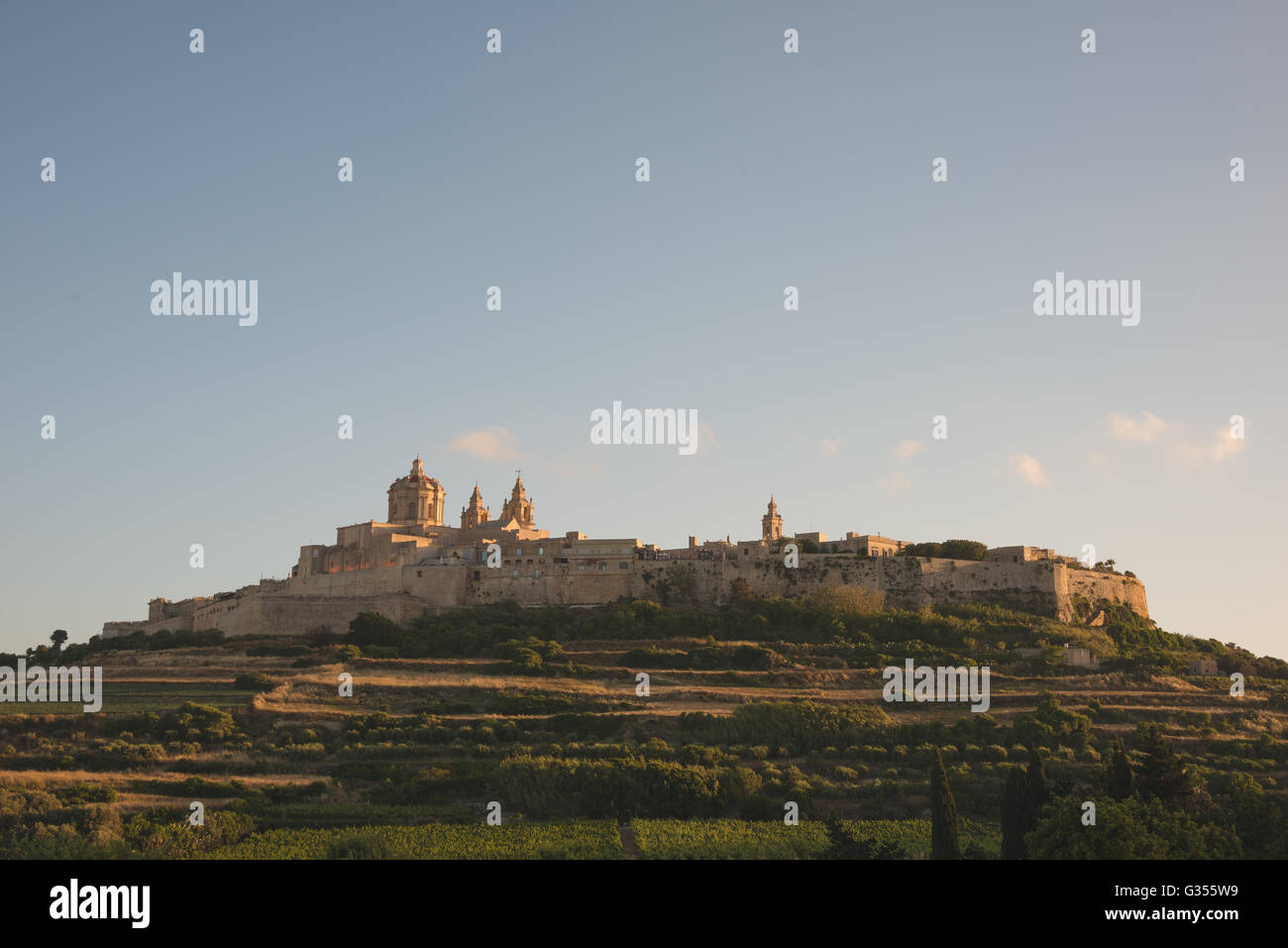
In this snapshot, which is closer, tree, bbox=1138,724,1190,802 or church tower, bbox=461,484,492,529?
tree, bbox=1138,724,1190,802

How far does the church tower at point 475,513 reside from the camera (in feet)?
252

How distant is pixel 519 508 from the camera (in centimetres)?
7669

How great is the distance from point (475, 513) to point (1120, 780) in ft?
168

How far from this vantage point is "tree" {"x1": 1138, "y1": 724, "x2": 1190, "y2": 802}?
3136 centimetres

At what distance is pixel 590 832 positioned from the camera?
3098 centimetres

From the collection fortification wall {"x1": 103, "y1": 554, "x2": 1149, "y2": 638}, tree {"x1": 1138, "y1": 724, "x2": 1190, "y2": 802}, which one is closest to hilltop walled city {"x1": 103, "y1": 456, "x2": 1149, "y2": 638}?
fortification wall {"x1": 103, "y1": 554, "x2": 1149, "y2": 638}

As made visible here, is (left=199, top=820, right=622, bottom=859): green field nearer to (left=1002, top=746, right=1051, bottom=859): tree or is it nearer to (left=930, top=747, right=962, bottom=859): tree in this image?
(left=930, top=747, right=962, bottom=859): tree

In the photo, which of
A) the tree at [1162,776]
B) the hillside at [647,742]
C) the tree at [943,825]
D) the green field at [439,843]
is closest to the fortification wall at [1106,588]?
the hillside at [647,742]

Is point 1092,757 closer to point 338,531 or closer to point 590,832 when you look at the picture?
point 590,832

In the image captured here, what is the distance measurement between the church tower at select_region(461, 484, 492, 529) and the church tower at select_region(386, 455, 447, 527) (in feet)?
12.5

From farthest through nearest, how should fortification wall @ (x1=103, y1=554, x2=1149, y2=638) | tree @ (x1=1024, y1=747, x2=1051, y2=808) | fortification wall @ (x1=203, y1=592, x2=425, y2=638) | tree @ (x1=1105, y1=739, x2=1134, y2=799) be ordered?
1. fortification wall @ (x1=103, y1=554, x2=1149, y2=638)
2. fortification wall @ (x1=203, y1=592, x2=425, y2=638)
3. tree @ (x1=1105, y1=739, x2=1134, y2=799)
4. tree @ (x1=1024, y1=747, x2=1051, y2=808)

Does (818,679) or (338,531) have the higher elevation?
(338,531)

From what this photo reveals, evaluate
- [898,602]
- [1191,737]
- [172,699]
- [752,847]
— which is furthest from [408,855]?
[898,602]

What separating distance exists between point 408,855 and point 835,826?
963 cm
